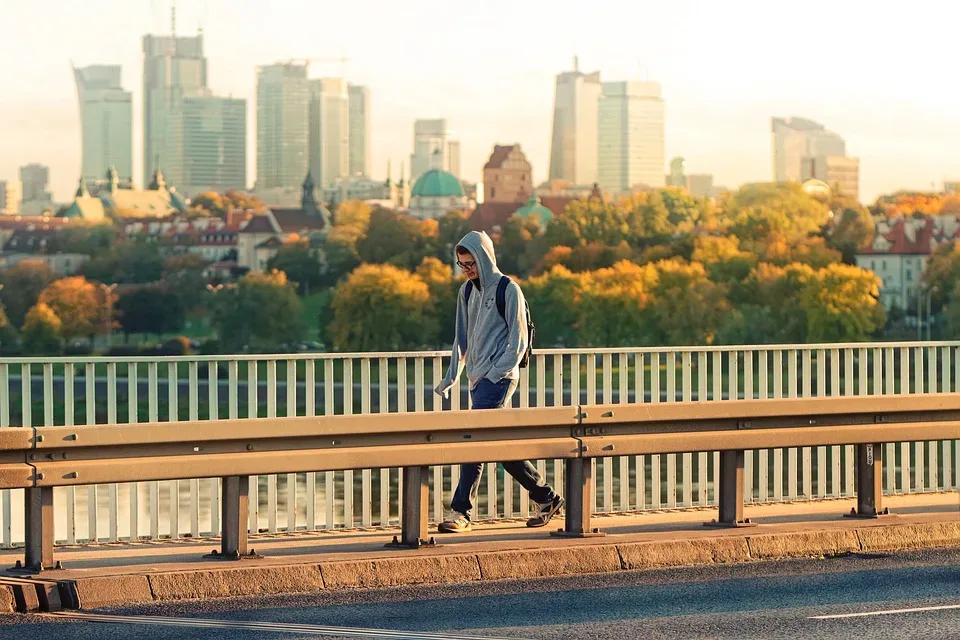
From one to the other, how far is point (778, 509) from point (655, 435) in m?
2.00

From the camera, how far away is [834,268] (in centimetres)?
11488

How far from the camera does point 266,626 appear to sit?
25.2 feet

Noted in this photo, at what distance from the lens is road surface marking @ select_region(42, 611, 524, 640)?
24.5 feet

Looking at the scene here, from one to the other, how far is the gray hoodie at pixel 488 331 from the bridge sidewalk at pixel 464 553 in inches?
36.4

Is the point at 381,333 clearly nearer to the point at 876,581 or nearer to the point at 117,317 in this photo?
the point at 117,317

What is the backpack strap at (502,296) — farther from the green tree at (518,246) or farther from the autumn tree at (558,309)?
the green tree at (518,246)

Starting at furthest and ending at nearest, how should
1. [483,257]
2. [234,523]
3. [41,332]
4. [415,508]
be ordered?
[41,332] < [483,257] < [415,508] < [234,523]

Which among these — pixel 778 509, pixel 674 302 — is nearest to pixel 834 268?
pixel 674 302

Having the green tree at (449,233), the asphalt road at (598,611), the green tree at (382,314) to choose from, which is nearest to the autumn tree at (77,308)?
the green tree at (382,314)

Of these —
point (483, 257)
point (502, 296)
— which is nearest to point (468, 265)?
point (483, 257)

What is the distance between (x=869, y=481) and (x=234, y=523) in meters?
3.98

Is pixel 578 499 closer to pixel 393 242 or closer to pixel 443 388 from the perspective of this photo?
pixel 443 388

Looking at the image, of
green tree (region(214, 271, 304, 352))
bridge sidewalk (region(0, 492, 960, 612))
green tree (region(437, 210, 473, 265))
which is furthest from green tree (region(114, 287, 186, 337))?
bridge sidewalk (region(0, 492, 960, 612))

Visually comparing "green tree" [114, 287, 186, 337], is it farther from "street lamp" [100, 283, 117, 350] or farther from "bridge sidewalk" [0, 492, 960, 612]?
"bridge sidewalk" [0, 492, 960, 612]
